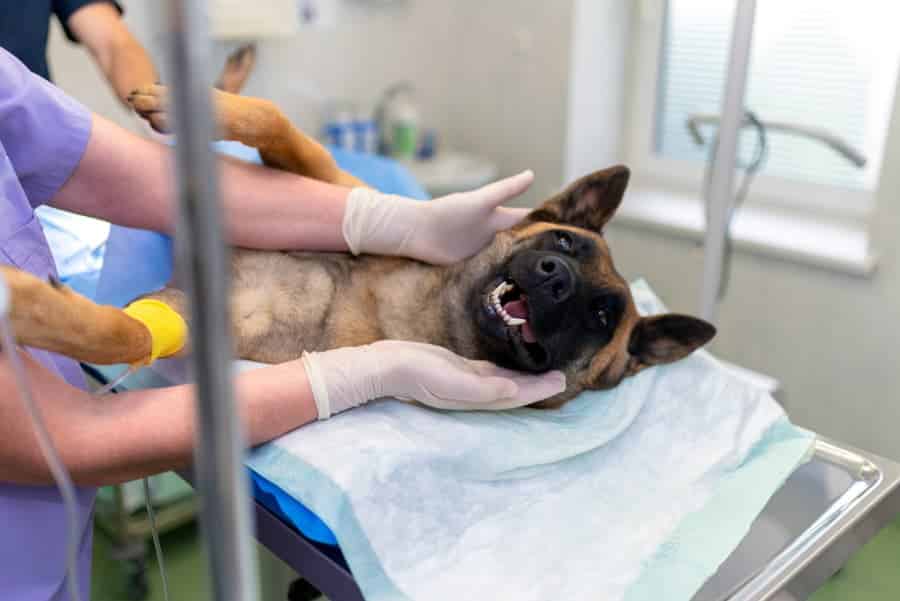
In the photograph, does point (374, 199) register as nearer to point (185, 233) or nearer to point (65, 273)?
point (65, 273)

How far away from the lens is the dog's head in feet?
3.57

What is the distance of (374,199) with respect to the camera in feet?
3.73

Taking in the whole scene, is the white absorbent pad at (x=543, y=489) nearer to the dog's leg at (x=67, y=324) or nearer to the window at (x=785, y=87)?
the dog's leg at (x=67, y=324)

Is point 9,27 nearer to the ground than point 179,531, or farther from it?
Result: farther from it

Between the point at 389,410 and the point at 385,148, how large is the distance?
1.82 metres

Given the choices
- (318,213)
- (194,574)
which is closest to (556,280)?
(318,213)

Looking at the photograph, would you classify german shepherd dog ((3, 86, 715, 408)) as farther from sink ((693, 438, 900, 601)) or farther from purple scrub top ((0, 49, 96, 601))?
sink ((693, 438, 900, 601))

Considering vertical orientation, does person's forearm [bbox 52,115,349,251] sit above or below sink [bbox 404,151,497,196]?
above

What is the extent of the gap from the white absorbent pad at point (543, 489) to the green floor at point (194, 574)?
0.88m

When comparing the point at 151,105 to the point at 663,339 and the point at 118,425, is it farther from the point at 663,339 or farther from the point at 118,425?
the point at 663,339

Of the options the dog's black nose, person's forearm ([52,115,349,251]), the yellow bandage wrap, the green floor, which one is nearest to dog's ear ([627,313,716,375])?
the dog's black nose

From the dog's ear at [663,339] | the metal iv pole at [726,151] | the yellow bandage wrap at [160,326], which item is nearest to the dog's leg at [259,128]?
the yellow bandage wrap at [160,326]

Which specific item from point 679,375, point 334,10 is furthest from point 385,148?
point 679,375

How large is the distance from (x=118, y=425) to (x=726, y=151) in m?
1.02
